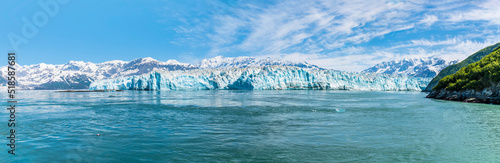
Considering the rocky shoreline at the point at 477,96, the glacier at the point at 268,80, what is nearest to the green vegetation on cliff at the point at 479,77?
the rocky shoreline at the point at 477,96

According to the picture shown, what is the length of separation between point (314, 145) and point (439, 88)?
67765 mm

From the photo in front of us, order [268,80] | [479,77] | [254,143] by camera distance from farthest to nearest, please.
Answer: [268,80], [479,77], [254,143]

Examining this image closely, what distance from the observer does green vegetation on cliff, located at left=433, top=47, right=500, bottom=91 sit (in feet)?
154

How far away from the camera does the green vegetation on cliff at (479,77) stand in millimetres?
46938

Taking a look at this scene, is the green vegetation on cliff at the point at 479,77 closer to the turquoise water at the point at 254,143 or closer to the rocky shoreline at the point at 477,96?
the rocky shoreline at the point at 477,96

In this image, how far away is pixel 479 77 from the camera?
50531 millimetres

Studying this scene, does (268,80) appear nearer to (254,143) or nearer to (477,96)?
(477,96)

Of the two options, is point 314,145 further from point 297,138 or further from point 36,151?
point 36,151

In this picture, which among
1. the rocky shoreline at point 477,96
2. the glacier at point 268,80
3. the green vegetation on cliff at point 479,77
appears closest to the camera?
the rocky shoreline at point 477,96

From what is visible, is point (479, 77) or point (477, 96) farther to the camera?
point (479, 77)

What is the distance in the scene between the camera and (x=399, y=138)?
15938 millimetres

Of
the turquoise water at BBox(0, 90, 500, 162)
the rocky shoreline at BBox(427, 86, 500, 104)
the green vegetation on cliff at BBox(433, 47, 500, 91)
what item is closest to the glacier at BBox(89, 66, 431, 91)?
the green vegetation on cliff at BBox(433, 47, 500, 91)

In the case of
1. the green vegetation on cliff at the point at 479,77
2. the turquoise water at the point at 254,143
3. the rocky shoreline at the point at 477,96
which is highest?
the green vegetation on cliff at the point at 479,77

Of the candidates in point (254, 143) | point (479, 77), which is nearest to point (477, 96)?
point (479, 77)
